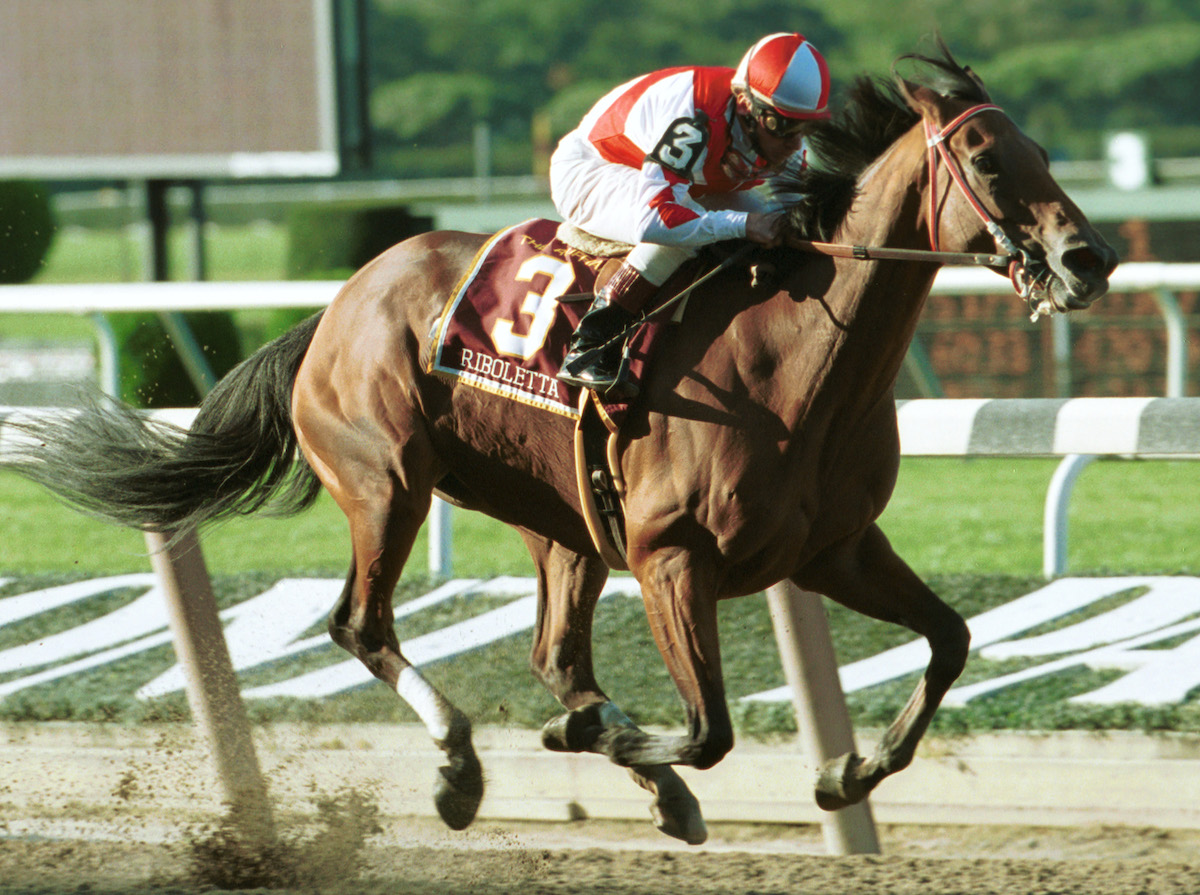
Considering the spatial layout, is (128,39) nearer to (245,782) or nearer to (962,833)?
(245,782)

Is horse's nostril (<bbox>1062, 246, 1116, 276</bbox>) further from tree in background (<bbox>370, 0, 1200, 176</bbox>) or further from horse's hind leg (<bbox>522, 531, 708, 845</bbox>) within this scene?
tree in background (<bbox>370, 0, 1200, 176</bbox>)

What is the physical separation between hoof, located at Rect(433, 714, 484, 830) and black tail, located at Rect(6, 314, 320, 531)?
29.1 inches

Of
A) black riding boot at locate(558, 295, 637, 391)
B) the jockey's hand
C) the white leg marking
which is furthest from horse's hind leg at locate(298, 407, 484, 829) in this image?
the jockey's hand

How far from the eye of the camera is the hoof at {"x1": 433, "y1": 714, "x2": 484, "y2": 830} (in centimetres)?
338

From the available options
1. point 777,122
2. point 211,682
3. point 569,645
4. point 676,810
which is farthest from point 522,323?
point 211,682

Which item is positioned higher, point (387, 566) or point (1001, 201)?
point (1001, 201)

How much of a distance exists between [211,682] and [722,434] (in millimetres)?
1542

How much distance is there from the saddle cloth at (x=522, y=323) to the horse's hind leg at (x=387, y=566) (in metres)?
0.23

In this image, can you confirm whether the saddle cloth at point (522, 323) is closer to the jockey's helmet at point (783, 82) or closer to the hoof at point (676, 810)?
the jockey's helmet at point (783, 82)

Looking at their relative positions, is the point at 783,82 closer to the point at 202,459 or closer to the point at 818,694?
the point at 818,694

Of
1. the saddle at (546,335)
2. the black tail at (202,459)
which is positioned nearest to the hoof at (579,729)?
the saddle at (546,335)

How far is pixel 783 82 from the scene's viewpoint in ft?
9.76

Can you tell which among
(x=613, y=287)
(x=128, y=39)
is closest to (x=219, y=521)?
(x=613, y=287)

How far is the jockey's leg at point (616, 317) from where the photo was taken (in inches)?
120
